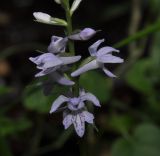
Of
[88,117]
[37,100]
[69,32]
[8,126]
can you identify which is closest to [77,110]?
[88,117]

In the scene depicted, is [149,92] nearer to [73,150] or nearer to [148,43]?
[73,150]

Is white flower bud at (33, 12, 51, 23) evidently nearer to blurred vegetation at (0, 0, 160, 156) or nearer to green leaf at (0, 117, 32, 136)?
blurred vegetation at (0, 0, 160, 156)

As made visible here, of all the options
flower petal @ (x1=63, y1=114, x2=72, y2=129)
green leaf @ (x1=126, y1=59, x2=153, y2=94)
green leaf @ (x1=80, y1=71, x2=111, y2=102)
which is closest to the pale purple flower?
flower petal @ (x1=63, y1=114, x2=72, y2=129)

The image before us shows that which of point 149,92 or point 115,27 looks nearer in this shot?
point 149,92

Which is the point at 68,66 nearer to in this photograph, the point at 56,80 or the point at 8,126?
the point at 56,80

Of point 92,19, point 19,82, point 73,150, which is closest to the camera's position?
point 73,150

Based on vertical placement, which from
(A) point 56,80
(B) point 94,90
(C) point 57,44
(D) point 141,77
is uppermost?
(C) point 57,44

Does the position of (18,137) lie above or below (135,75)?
below

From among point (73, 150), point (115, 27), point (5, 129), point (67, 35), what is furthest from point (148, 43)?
point (67, 35)

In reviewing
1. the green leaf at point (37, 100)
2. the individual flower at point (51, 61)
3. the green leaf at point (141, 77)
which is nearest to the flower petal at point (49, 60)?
the individual flower at point (51, 61)
